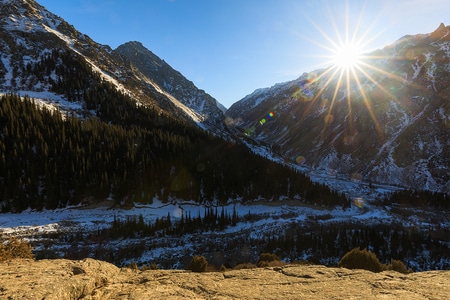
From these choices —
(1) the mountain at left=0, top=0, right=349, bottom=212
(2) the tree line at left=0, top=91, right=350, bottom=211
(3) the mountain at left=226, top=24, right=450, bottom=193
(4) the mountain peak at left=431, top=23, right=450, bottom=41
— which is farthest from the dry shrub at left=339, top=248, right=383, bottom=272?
(4) the mountain peak at left=431, top=23, right=450, bottom=41

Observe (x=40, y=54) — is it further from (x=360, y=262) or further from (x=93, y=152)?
(x=360, y=262)

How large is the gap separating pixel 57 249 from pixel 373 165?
140 metres

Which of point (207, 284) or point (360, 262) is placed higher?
point (207, 284)

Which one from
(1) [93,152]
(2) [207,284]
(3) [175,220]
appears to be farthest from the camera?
(1) [93,152]

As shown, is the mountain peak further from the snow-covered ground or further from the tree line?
the tree line

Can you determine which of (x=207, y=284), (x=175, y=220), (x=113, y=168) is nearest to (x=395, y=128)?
(x=175, y=220)

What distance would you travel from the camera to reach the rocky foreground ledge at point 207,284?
20.2 ft

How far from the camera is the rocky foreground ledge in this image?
6.16 meters

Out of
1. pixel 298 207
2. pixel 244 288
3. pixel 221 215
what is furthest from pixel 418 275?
pixel 298 207

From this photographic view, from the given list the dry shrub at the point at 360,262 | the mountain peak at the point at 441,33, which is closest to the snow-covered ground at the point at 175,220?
the dry shrub at the point at 360,262

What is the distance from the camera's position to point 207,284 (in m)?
7.31

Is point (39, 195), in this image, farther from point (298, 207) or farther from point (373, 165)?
point (373, 165)

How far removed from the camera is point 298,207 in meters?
64.8

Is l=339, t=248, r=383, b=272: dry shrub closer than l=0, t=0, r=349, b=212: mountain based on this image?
Yes
